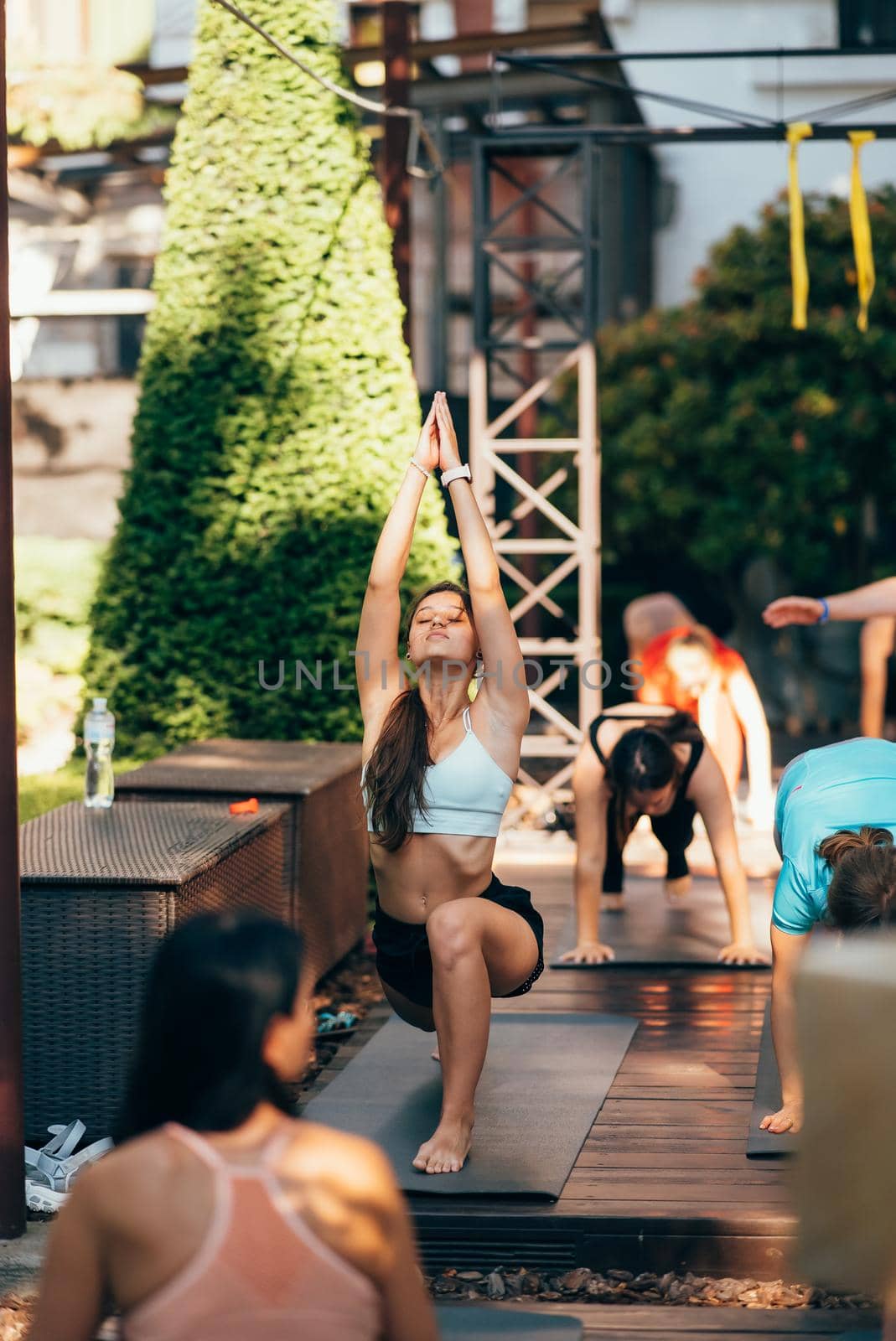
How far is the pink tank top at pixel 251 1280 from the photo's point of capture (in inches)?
69.6

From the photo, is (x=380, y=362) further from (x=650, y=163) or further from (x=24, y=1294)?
(x=650, y=163)

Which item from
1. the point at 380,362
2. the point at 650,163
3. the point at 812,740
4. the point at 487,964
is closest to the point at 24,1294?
the point at 487,964

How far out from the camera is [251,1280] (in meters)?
1.77

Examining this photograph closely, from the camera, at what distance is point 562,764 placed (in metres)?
10.9

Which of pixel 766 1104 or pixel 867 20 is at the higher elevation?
pixel 867 20

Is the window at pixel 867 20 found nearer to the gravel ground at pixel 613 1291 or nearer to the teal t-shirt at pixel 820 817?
the teal t-shirt at pixel 820 817

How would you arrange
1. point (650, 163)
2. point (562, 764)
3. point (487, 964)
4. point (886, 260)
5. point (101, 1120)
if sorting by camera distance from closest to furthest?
point (487, 964), point (101, 1120), point (562, 764), point (886, 260), point (650, 163)

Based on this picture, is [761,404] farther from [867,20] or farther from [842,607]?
[842,607]

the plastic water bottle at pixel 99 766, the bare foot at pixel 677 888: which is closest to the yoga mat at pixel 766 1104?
the bare foot at pixel 677 888

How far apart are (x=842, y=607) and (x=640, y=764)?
45.5 inches

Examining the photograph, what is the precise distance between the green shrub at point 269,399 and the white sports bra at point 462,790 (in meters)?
3.02

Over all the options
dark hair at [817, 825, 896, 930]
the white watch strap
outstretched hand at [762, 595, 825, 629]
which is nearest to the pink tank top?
dark hair at [817, 825, 896, 930]

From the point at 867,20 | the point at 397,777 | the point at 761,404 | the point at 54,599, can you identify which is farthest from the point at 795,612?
the point at 867,20

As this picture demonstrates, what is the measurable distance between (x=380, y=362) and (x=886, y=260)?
6443 mm
